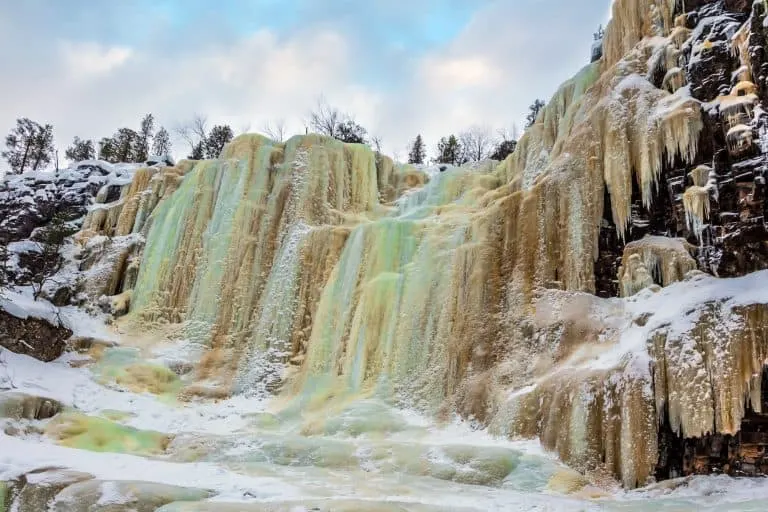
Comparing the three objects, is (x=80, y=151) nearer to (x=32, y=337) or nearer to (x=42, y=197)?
(x=42, y=197)

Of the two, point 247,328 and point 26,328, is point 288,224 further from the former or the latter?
point 26,328

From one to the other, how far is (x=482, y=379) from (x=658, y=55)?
979 cm

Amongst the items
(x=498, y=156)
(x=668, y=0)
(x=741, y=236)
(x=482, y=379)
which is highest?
(x=498, y=156)

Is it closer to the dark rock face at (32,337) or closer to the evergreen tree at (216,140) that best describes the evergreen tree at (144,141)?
the evergreen tree at (216,140)

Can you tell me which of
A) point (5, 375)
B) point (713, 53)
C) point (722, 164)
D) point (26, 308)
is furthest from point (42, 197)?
point (722, 164)

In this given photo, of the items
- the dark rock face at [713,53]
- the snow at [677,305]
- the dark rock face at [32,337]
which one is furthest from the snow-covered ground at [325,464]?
the dark rock face at [713,53]

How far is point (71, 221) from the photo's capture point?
2989cm

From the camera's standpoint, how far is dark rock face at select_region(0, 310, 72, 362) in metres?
18.5

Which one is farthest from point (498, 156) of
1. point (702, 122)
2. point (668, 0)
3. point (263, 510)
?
point (263, 510)

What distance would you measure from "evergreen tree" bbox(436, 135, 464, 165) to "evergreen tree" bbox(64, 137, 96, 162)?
2735 centimetres

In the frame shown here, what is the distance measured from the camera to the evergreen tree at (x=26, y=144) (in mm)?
43281

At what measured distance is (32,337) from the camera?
62.5 ft

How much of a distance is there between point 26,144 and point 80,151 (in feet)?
18.4

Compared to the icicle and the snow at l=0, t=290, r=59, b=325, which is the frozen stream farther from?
the icicle
